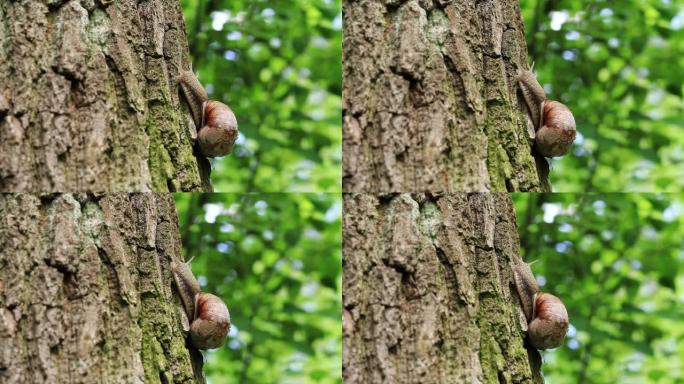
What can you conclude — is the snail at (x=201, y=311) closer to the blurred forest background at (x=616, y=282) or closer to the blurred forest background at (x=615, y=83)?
the blurred forest background at (x=616, y=282)

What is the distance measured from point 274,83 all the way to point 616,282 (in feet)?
4.08

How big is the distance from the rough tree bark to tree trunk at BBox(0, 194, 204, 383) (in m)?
Result: 0.56

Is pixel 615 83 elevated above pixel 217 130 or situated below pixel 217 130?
above

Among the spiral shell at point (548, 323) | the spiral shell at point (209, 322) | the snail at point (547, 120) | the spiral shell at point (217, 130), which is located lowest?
the spiral shell at point (209, 322)

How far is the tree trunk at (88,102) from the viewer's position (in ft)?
8.30

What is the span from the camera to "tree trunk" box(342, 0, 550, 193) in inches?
99.7

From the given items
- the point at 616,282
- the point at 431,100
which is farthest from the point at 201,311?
the point at 616,282

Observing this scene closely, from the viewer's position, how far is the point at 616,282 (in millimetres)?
A: 2812

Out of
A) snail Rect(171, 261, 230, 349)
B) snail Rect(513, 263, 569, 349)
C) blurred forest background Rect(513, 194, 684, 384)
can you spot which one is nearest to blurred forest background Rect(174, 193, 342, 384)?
snail Rect(171, 261, 230, 349)

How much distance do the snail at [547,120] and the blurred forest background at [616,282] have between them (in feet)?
0.52

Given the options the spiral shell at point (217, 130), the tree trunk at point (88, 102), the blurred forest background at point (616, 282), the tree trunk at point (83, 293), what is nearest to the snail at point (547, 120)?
the blurred forest background at point (616, 282)

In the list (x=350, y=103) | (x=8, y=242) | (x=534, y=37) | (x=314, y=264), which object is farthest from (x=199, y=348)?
(x=534, y=37)

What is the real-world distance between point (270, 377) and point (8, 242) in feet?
2.80

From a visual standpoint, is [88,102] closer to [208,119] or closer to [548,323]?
[208,119]
